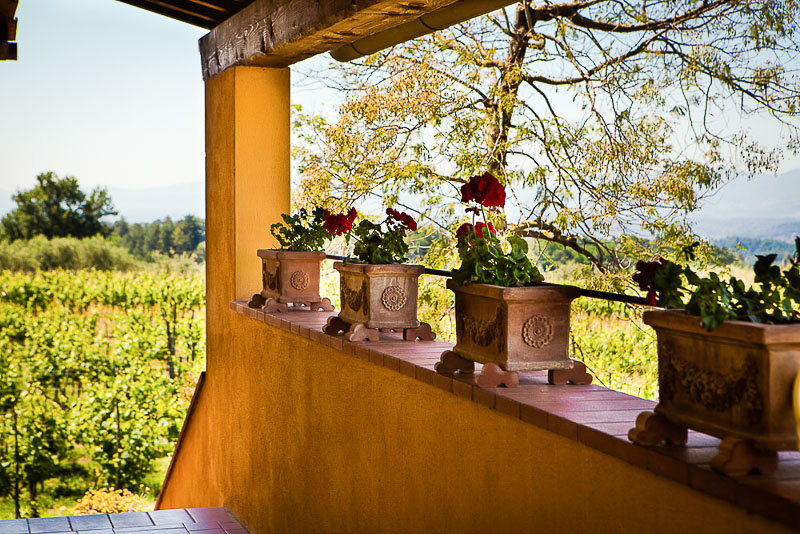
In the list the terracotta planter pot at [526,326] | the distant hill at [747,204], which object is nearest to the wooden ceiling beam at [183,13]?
the terracotta planter pot at [526,326]

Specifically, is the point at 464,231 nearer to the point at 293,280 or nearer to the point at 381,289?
the point at 381,289

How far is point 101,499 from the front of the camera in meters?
8.77

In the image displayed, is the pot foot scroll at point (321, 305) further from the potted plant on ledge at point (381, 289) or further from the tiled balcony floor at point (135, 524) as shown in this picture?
the tiled balcony floor at point (135, 524)

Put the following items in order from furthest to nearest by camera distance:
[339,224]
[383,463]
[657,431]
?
[339,224] < [383,463] < [657,431]

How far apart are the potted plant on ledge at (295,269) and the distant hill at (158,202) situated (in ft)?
33.3

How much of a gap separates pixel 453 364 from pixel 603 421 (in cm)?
60

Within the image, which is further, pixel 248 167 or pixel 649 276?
pixel 248 167

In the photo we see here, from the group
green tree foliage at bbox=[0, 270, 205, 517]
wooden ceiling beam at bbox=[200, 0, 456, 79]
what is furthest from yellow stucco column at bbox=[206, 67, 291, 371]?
green tree foliage at bbox=[0, 270, 205, 517]

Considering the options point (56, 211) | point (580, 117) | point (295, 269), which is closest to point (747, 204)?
point (580, 117)

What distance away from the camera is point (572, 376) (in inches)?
82.9

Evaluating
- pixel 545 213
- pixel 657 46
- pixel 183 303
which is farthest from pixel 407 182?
pixel 183 303

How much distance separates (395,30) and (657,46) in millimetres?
4759

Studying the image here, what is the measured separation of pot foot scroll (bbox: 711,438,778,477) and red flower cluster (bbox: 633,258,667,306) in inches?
13.7

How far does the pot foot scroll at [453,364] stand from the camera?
2.24 m
